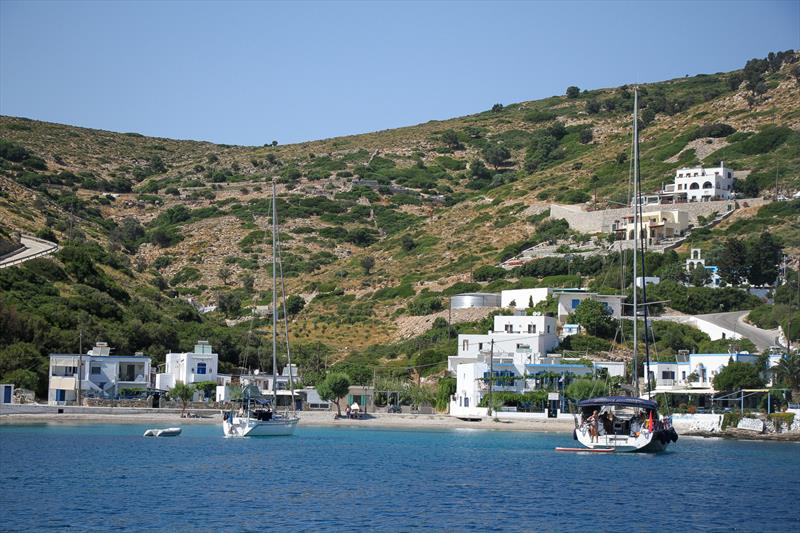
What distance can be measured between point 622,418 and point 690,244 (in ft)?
183

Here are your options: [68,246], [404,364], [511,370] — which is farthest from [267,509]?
[68,246]

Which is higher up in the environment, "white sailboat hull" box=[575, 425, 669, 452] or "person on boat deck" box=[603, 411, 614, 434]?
"person on boat deck" box=[603, 411, 614, 434]

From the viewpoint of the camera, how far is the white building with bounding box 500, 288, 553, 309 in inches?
3681

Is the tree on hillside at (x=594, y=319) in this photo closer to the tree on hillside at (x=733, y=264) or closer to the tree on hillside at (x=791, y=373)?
the tree on hillside at (x=733, y=264)

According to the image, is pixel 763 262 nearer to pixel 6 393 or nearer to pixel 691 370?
pixel 691 370

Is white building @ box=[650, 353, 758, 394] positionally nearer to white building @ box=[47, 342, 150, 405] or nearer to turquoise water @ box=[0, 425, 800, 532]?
turquoise water @ box=[0, 425, 800, 532]

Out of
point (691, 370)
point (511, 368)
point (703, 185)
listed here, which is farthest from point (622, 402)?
point (703, 185)

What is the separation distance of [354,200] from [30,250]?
66112mm

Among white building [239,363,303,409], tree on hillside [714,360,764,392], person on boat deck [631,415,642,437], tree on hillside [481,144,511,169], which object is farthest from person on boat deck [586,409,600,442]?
tree on hillside [481,144,511,169]

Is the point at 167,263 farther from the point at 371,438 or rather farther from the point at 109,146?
the point at 371,438

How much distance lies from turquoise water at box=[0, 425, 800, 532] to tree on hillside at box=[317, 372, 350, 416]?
54.5ft

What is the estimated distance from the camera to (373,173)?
546 feet

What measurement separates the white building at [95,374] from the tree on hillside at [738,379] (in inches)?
1512

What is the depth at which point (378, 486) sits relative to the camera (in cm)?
3991
